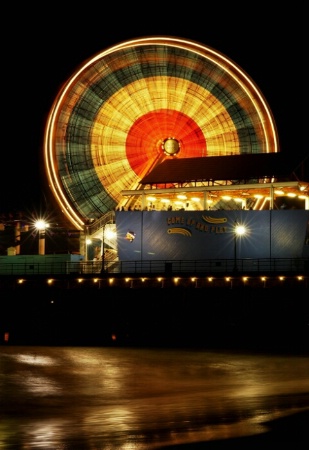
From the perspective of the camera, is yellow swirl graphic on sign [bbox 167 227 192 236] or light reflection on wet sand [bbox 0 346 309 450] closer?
light reflection on wet sand [bbox 0 346 309 450]

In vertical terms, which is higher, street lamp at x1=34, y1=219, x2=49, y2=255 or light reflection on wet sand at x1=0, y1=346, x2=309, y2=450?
street lamp at x1=34, y1=219, x2=49, y2=255

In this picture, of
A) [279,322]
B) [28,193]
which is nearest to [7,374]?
[279,322]

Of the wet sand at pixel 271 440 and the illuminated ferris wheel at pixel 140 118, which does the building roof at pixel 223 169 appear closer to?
the illuminated ferris wheel at pixel 140 118

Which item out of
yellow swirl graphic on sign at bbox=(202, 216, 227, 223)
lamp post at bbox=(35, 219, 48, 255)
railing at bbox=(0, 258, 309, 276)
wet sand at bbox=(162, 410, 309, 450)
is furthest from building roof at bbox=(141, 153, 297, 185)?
wet sand at bbox=(162, 410, 309, 450)

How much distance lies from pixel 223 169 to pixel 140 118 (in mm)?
9625

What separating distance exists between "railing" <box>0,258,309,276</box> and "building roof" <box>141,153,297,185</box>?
518 centimetres

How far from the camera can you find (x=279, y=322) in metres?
43.5

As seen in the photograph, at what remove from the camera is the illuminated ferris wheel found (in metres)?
61.1

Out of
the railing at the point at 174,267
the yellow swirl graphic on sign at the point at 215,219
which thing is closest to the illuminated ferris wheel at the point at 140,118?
the railing at the point at 174,267

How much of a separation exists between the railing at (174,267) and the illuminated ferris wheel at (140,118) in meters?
4.56

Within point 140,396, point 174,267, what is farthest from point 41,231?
point 140,396

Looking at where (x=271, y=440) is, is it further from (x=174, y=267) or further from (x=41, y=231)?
(x=41, y=231)

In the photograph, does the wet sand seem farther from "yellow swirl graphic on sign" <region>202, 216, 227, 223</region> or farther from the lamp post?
the lamp post

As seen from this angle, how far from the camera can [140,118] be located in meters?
62.4
